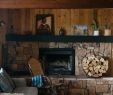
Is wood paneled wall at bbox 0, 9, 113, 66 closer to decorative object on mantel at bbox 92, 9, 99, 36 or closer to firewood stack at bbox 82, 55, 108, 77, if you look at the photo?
decorative object on mantel at bbox 92, 9, 99, 36

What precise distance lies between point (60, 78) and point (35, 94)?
142 cm

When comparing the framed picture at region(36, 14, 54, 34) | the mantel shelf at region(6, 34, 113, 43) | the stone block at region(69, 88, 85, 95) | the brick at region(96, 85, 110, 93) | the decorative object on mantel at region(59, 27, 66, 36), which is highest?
the framed picture at region(36, 14, 54, 34)

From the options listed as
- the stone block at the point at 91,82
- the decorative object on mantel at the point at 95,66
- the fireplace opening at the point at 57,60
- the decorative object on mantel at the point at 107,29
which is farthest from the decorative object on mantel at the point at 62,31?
the stone block at the point at 91,82

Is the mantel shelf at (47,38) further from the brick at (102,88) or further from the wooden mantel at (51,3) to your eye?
the wooden mantel at (51,3)

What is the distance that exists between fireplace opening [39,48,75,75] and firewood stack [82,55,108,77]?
49 cm

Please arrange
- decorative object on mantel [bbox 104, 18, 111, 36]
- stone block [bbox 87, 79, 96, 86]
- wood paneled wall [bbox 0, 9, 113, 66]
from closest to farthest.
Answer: stone block [bbox 87, 79, 96, 86]
decorative object on mantel [bbox 104, 18, 111, 36]
wood paneled wall [bbox 0, 9, 113, 66]

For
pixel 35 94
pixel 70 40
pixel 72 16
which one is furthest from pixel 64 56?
pixel 35 94

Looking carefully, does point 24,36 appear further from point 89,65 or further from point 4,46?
point 89,65

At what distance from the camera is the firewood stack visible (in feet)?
25.0

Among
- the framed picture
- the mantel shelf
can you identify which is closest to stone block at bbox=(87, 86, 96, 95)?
the mantel shelf

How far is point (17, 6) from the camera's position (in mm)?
6539

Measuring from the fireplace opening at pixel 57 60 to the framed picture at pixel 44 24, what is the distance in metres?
0.46

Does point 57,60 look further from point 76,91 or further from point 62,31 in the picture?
point 76,91

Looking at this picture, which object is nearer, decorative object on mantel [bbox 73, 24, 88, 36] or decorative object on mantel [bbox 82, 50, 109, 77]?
decorative object on mantel [bbox 82, 50, 109, 77]
